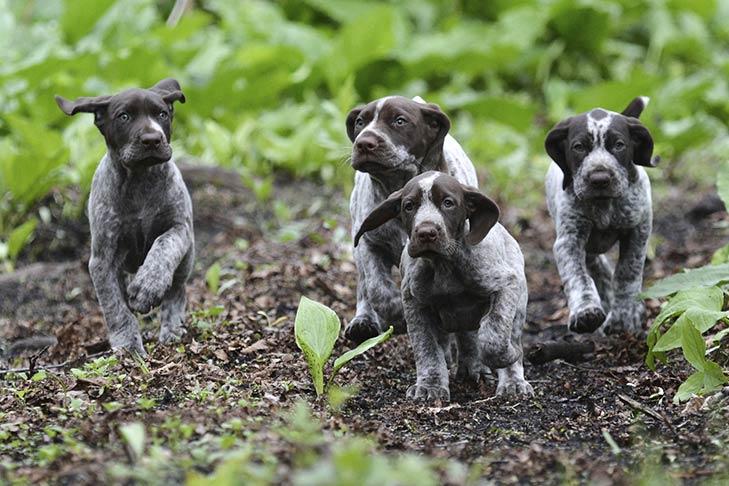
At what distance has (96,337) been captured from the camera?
770cm

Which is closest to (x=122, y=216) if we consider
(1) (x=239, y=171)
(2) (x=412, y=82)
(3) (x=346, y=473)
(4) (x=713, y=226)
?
(3) (x=346, y=473)

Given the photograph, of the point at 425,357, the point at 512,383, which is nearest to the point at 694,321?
the point at 512,383

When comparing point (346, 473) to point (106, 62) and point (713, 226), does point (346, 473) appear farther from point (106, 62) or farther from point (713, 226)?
point (106, 62)

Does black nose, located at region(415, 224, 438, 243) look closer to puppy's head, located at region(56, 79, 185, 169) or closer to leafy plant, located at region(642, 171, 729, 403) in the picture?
leafy plant, located at region(642, 171, 729, 403)

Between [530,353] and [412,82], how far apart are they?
9.73 m

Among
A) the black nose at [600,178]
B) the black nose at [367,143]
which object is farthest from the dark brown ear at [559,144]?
the black nose at [367,143]

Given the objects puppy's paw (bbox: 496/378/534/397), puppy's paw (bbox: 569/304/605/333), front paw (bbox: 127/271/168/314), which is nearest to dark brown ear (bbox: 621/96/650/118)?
puppy's paw (bbox: 569/304/605/333)

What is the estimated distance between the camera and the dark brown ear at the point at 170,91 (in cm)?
679

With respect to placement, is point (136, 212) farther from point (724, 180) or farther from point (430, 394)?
point (724, 180)

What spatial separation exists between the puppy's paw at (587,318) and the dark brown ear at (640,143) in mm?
1045

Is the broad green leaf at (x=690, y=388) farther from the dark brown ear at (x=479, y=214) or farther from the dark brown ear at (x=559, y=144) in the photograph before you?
the dark brown ear at (x=559, y=144)

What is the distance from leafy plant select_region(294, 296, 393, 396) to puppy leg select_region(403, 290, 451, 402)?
0.96ft

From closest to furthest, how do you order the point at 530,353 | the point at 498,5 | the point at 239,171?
the point at 530,353 < the point at 239,171 < the point at 498,5

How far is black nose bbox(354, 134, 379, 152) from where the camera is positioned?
6205 mm
